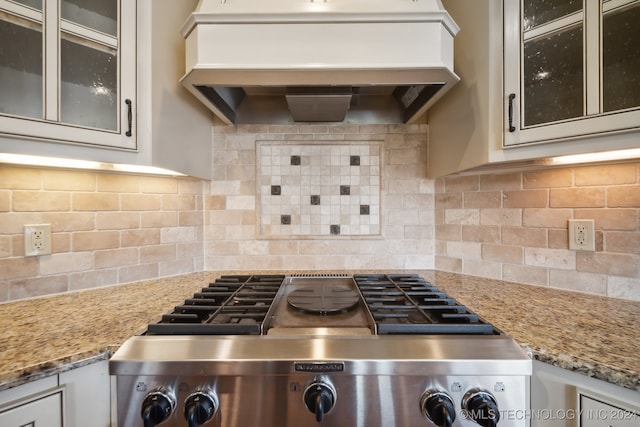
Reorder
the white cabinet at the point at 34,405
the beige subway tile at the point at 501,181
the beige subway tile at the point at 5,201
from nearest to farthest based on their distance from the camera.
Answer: the white cabinet at the point at 34,405 < the beige subway tile at the point at 5,201 < the beige subway tile at the point at 501,181

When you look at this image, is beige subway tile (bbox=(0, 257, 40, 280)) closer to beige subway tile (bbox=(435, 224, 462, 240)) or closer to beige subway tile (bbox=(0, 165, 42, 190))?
beige subway tile (bbox=(0, 165, 42, 190))

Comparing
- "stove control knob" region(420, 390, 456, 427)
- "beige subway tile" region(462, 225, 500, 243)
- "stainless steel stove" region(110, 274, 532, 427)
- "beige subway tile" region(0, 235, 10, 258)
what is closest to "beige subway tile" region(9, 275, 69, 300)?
"beige subway tile" region(0, 235, 10, 258)

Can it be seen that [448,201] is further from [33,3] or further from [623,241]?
[33,3]

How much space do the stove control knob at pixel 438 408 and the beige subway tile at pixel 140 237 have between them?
1314 millimetres

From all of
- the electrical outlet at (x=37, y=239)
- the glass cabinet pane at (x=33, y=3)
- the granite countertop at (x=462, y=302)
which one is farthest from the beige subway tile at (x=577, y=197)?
the electrical outlet at (x=37, y=239)

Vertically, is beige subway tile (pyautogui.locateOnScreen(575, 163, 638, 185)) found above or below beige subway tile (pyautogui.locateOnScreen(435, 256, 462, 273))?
above

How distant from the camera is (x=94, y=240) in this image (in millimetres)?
1129

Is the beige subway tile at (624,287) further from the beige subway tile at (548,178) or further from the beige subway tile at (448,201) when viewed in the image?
the beige subway tile at (448,201)

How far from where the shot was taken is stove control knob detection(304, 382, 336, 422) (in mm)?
569

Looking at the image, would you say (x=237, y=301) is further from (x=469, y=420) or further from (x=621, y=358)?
(x=621, y=358)

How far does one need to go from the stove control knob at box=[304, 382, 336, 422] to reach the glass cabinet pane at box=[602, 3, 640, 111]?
110 cm

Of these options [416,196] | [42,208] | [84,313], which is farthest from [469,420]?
[42,208]

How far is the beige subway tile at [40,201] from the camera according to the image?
967mm

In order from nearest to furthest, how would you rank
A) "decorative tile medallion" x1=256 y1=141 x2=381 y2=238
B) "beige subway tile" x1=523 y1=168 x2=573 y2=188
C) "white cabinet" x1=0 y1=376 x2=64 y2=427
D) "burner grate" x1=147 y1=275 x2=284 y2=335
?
"white cabinet" x1=0 y1=376 x2=64 y2=427 < "burner grate" x1=147 y1=275 x2=284 y2=335 < "beige subway tile" x1=523 y1=168 x2=573 y2=188 < "decorative tile medallion" x1=256 y1=141 x2=381 y2=238
